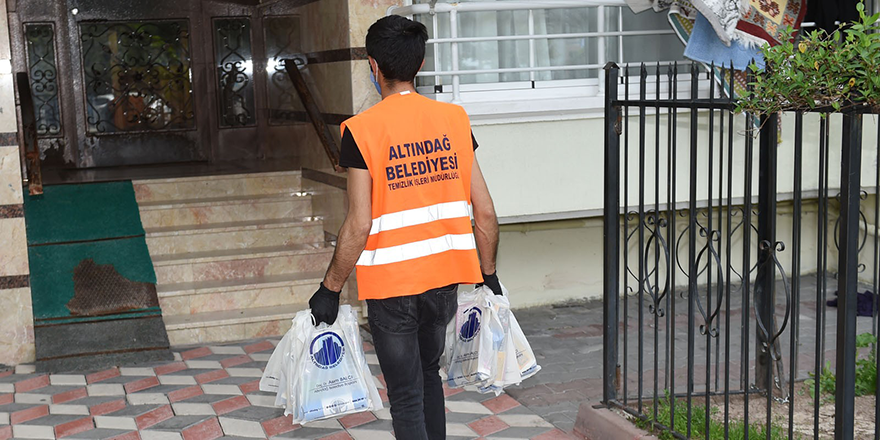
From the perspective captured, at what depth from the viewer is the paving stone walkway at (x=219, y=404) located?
13.8 feet

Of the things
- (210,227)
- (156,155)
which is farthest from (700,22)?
(156,155)

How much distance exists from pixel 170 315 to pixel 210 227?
36.7 inches

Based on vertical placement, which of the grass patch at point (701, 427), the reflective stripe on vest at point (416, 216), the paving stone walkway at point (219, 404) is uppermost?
the reflective stripe on vest at point (416, 216)

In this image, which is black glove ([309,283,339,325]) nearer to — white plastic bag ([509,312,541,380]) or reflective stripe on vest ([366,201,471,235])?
reflective stripe on vest ([366,201,471,235])

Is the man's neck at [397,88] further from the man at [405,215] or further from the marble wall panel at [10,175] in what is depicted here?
the marble wall panel at [10,175]

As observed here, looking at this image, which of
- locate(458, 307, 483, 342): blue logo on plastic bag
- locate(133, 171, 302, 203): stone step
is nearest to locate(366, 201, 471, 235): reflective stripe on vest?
locate(458, 307, 483, 342): blue logo on plastic bag

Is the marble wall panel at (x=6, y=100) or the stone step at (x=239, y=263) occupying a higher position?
the marble wall panel at (x=6, y=100)

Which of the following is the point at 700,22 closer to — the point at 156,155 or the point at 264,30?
the point at 264,30

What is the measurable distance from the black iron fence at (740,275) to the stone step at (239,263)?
2318 millimetres

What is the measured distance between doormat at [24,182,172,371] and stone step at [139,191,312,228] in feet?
0.50

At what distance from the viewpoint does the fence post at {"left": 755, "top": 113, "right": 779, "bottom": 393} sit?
3.21 metres

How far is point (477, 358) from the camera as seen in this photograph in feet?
11.5

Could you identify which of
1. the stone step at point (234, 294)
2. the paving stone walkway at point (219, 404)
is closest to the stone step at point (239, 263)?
the stone step at point (234, 294)

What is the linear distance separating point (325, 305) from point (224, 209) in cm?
399
